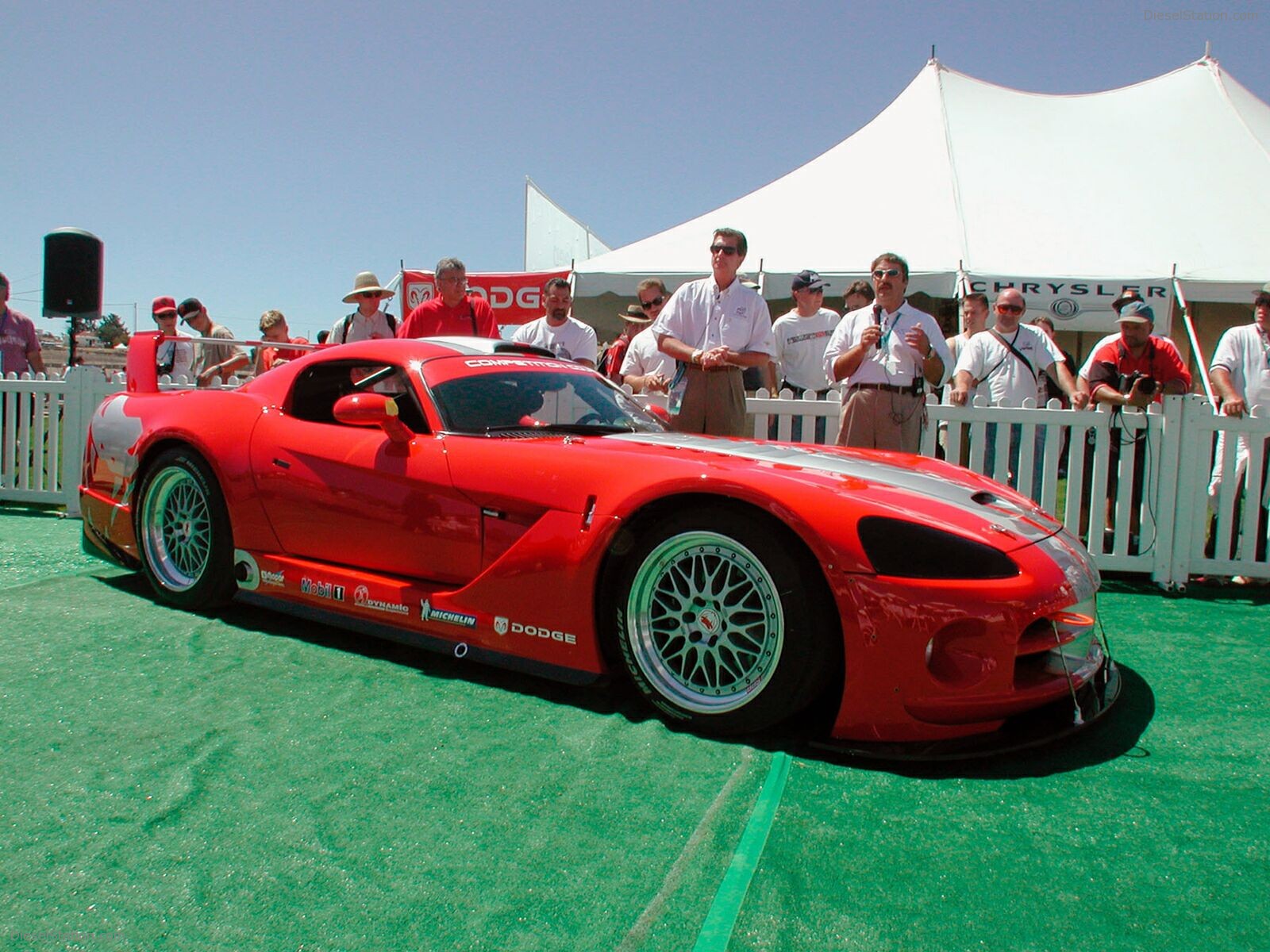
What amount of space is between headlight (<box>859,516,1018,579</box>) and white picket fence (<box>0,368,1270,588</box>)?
273 centimetres

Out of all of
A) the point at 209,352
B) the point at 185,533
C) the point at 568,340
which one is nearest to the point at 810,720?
the point at 185,533

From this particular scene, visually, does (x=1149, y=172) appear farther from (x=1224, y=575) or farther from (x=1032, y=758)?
(x=1032, y=758)

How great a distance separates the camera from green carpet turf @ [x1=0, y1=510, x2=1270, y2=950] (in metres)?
1.78

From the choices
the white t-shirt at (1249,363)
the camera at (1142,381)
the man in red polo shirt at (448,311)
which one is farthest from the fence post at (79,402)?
the white t-shirt at (1249,363)

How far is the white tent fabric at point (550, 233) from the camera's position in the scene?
1642 cm

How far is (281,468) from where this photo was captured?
3.63m

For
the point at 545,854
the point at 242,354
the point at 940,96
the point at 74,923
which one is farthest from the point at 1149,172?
the point at 74,923

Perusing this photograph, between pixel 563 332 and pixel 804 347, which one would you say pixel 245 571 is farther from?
pixel 804 347

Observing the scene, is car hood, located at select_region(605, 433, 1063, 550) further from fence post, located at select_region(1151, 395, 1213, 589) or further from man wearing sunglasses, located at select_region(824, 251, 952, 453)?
fence post, located at select_region(1151, 395, 1213, 589)

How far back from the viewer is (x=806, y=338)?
6.98m

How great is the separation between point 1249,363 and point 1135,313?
2.57ft

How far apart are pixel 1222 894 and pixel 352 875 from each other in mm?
1755

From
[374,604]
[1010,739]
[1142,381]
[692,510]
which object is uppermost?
[1142,381]

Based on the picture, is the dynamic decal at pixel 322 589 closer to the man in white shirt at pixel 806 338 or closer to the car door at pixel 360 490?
the car door at pixel 360 490
